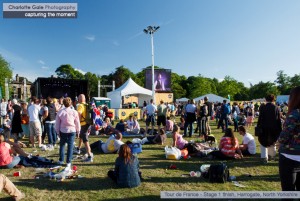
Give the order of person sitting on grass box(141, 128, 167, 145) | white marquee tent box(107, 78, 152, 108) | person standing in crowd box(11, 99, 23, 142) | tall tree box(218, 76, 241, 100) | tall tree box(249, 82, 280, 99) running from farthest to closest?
tall tree box(218, 76, 241, 100)
tall tree box(249, 82, 280, 99)
white marquee tent box(107, 78, 152, 108)
person sitting on grass box(141, 128, 167, 145)
person standing in crowd box(11, 99, 23, 142)

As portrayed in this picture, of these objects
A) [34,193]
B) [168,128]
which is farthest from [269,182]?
[168,128]

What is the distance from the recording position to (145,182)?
18.3ft

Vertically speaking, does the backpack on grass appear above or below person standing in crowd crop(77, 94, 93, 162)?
below

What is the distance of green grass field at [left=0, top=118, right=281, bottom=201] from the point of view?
484 centimetres

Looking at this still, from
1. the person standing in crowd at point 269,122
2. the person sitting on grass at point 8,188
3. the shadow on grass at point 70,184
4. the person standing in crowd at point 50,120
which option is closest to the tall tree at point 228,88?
the person standing in crowd at point 50,120

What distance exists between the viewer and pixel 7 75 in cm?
6191

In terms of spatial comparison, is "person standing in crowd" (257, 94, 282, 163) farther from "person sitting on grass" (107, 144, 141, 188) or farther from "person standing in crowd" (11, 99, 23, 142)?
"person standing in crowd" (11, 99, 23, 142)

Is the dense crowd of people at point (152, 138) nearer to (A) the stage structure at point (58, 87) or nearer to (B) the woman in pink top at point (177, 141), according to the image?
(B) the woman in pink top at point (177, 141)

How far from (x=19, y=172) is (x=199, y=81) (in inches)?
3096

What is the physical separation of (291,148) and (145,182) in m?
3.38

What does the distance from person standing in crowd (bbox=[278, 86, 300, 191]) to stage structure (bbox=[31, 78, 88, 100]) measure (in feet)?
50.1

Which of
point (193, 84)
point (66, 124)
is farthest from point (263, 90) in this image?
point (66, 124)

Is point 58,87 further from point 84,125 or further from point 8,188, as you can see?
point 8,188

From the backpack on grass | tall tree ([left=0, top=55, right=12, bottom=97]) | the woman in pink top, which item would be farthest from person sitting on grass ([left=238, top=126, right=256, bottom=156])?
tall tree ([left=0, top=55, right=12, bottom=97])
